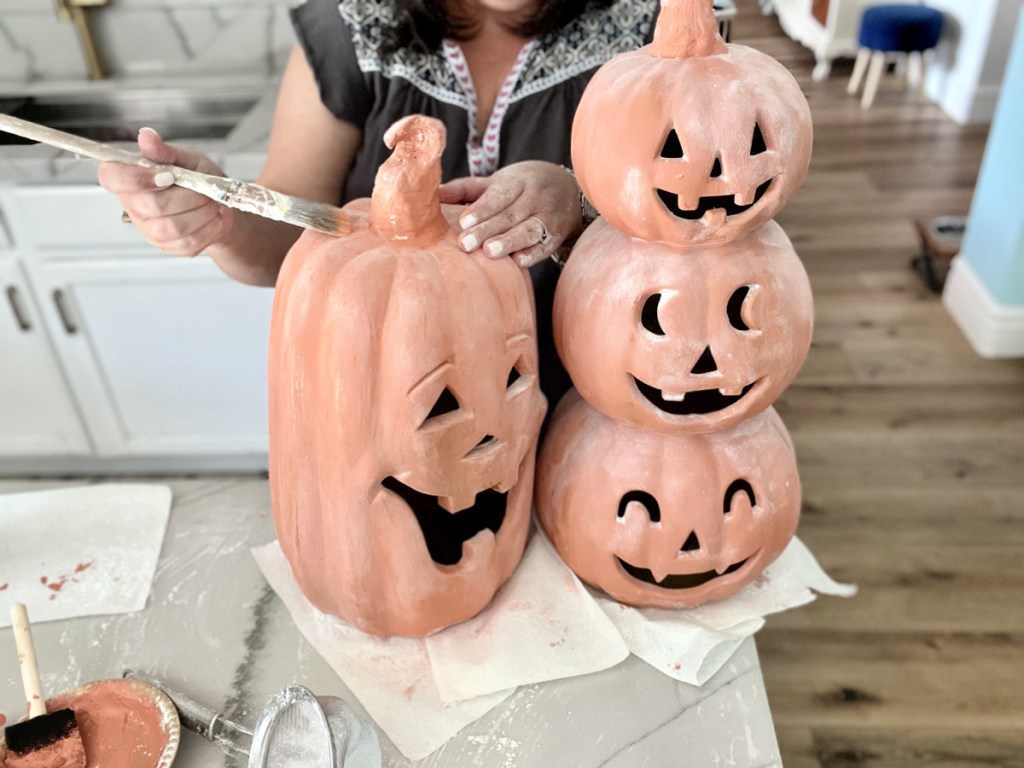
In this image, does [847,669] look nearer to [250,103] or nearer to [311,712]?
[311,712]

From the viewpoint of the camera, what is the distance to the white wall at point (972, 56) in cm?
329

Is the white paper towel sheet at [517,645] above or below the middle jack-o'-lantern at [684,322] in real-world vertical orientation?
below

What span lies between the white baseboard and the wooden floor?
1.4 inches

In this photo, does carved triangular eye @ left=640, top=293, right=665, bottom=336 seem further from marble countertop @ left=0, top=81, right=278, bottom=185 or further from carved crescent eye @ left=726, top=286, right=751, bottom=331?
marble countertop @ left=0, top=81, right=278, bottom=185

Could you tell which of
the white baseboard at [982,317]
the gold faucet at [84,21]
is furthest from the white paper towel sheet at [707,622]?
the gold faucet at [84,21]

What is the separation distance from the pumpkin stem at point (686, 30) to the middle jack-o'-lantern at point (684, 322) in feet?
0.46

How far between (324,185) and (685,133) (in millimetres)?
556

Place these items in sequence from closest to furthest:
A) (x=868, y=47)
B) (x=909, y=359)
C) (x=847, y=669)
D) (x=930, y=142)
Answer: (x=847, y=669)
(x=909, y=359)
(x=930, y=142)
(x=868, y=47)

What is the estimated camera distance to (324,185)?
3.23 ft

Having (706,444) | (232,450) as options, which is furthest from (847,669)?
(232,450)

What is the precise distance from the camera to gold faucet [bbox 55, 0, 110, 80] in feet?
6.19

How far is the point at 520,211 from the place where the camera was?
659 mm

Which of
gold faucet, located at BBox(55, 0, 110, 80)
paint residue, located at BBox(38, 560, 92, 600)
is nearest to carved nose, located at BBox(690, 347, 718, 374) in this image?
paint residue, located at BBox(38, 560, 92, 600)

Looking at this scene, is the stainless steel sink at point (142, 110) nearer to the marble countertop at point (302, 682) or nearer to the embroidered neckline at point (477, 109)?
the embroidered neckline at point (477, 109)
